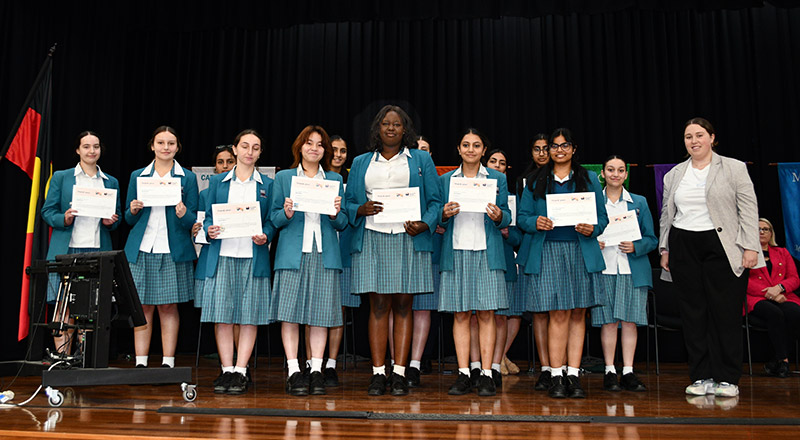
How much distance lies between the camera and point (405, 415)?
122 inches

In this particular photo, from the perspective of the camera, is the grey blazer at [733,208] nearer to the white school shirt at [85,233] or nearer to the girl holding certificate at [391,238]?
the girl holding certificate at [391,238]

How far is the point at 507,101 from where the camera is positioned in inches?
→ 302

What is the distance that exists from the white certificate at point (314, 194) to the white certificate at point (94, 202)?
4.67ft

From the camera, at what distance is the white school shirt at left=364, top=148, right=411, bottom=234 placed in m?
3.85

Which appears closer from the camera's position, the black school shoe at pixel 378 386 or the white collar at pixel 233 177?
the black school shoe at pixel 378 386

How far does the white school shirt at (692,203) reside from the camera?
403 cm

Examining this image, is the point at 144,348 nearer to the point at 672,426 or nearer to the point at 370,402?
the point at 370,402

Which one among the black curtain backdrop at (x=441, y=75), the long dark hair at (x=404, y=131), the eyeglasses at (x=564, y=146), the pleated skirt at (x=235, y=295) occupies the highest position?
the black curtain backdrop at (x=441, y=75)

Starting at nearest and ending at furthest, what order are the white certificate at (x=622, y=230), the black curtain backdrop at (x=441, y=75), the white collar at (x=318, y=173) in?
the white collar at (x=318, y=173) < the white certificate at (x=622, y=230) < the black curtain backdrop at (x=441, y=75)

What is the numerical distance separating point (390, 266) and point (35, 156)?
118 inches

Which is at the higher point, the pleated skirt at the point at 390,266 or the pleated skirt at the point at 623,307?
the pleated skirt at the point at 390,266

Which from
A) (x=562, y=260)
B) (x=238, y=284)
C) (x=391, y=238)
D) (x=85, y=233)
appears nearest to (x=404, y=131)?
(x=391, y=238)

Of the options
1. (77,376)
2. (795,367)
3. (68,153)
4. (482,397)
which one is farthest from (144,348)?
(795,367)

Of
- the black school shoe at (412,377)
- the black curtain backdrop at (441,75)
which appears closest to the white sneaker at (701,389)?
the black school shoe at (412,377)
